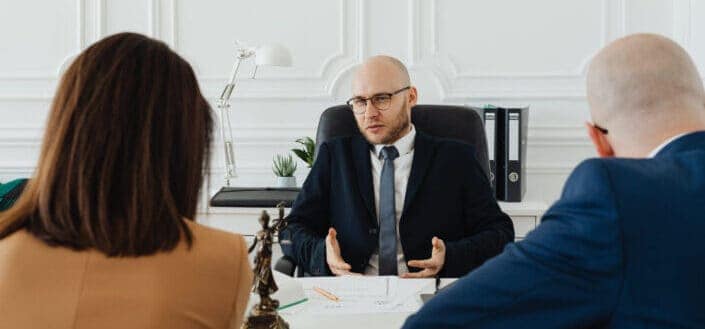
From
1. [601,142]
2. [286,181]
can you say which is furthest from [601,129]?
[286,181]

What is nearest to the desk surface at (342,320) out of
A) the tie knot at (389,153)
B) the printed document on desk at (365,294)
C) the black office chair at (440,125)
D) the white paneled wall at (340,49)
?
the printed document on desk at (365,294)

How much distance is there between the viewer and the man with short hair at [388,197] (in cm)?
241

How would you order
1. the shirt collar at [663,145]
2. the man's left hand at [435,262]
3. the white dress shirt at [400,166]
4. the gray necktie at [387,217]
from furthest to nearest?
1. the white dress shirt at [400,166]
2. the gray necktie at [387,217]
3. the man's left hand at [435,262]
4. the shirt collar at [663,145]

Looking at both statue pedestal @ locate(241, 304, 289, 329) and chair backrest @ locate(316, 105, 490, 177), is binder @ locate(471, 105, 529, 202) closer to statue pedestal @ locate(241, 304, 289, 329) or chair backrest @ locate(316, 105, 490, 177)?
chair backrest @ locate(316, 105, 490, 177)

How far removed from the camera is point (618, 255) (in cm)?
100

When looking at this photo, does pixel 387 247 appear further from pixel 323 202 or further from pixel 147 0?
pixel 147 0

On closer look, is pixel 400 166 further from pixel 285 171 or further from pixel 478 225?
pixel 285 171

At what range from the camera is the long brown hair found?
108cm

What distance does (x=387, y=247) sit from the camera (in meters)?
2.41

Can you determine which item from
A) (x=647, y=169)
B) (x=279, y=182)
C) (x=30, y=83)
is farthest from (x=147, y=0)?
(x=647, y=169)

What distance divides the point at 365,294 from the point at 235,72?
5.88 ft

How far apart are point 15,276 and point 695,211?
90cm

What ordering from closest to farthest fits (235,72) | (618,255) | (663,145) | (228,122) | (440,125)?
(618,255) < (663,145) < (440,125) < (235,72) < (228,122)

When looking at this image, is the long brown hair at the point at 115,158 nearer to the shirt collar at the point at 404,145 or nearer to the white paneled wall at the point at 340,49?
the shirt collar at the point at 404,145
